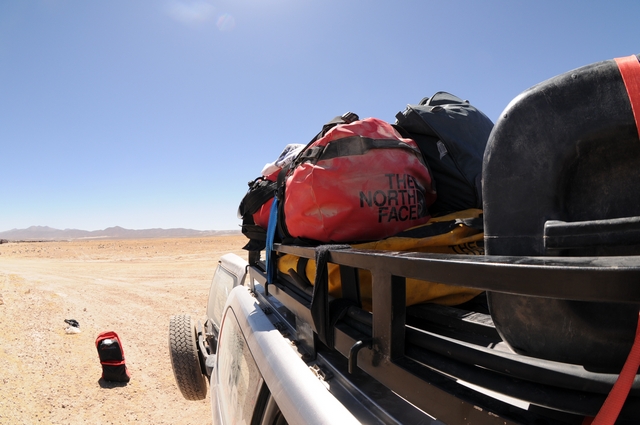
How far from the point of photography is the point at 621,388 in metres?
0.56

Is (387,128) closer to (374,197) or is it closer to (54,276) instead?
(374,197)

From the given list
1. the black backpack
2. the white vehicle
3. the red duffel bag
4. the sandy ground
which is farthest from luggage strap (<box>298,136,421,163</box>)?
the sandy ground

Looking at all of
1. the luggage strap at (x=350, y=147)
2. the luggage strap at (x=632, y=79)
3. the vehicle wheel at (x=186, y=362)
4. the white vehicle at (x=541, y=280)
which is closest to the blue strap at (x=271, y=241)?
the luggage strap at (x=350, y=147)

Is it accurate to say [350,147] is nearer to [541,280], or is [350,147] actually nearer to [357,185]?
[357,185]

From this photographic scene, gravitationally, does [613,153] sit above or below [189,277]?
above

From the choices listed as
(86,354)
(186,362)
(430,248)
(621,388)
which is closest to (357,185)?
(430,248)

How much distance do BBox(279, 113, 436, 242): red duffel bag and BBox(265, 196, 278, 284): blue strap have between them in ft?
1.18

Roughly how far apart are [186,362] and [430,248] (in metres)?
3.23

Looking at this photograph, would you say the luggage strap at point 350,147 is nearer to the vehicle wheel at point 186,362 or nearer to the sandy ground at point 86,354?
the vehicle wheel at point 186,362

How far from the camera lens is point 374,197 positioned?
5.21 feet

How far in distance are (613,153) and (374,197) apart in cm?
93

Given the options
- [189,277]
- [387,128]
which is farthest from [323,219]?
[189,277]

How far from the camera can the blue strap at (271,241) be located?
2.08m

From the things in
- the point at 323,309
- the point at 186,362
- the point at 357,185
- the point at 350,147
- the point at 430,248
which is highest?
the point at 350,147
